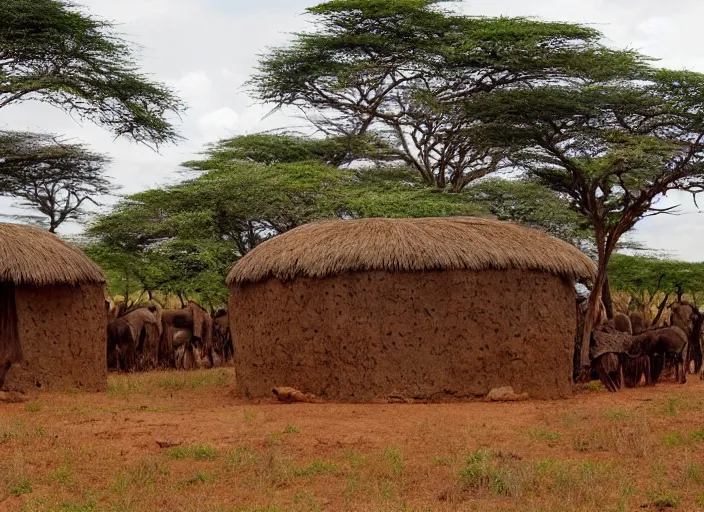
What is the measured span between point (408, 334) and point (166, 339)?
911 centimetres

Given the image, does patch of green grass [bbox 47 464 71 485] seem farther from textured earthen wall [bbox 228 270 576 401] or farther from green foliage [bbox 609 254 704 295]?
green foliage [bbox 609 254 704 295]

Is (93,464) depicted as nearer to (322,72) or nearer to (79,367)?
(79,367)

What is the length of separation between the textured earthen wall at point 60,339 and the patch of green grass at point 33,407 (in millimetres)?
1015

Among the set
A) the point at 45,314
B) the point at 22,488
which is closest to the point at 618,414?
the point at 22,488

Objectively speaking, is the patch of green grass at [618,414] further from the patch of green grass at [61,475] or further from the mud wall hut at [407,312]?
the patch of green grass at [61,475]

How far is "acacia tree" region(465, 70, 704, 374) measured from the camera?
54.8 ft

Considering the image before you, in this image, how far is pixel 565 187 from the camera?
770 inches

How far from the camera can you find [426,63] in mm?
24828

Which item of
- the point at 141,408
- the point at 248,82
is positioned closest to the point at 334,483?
the point at 141,408

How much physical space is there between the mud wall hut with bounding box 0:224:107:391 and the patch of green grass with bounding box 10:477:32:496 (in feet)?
18.2

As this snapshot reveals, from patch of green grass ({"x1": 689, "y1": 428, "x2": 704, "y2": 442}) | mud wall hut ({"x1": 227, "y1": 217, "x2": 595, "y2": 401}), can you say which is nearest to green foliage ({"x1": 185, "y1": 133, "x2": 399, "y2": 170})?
mud wall hut ({"x1": 227, "y1": 217, "x2": 595, "y2": 401})

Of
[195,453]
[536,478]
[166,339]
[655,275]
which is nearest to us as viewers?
[536,478]

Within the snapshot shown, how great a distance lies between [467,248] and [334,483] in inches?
204

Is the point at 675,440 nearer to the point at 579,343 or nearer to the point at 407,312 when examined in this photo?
the point at 407,312
